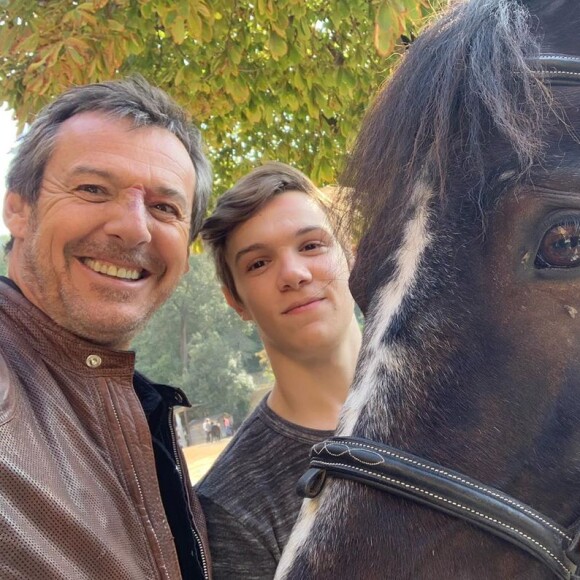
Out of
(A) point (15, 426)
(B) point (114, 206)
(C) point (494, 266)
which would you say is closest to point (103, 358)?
(A) point (15, 426)

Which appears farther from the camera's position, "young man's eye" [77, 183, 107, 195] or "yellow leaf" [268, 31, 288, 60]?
"yellow leaf" [268, 31, 288, 60]

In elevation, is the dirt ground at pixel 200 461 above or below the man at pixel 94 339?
below

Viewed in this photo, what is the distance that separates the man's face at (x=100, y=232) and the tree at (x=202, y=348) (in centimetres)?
3431

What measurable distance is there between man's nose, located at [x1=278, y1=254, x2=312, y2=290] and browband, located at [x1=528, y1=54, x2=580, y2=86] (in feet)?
3.59

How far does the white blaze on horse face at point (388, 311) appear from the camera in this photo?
134cm

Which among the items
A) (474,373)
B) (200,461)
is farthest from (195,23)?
(200,461)

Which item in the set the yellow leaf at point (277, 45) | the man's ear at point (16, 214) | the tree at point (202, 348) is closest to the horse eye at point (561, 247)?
the man's ear at point (16, 214)

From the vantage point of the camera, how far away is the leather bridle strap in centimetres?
119

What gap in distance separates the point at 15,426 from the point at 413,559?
0.91 metres

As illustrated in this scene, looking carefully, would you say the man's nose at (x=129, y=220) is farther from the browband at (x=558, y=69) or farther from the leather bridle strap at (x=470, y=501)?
the browband at (x=558, y=69)

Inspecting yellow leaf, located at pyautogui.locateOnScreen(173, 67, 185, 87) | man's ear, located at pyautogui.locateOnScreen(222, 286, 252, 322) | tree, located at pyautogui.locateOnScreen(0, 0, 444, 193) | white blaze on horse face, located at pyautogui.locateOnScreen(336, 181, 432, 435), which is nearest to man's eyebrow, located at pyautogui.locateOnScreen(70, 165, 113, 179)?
man's ear, located at pyautogui.locateOnScreen(222, 286, 252, 322)

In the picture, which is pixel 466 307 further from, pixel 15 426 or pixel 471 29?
pixel 15 426

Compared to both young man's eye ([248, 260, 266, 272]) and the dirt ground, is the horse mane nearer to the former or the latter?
young man's eye ([248, 260, 266, 272])

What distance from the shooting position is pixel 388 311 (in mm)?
1389
